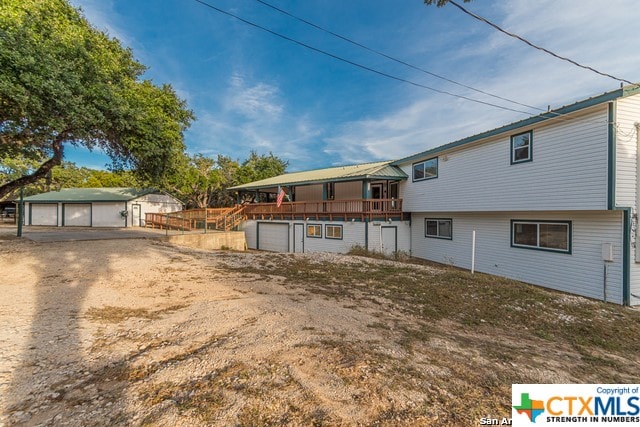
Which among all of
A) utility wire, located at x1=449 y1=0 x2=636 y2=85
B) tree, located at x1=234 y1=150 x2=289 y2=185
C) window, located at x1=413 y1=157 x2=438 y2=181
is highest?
tree, located at x1=234 y1=150 x2=289 y2=185

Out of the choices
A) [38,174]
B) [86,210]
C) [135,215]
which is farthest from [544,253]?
[86,210]

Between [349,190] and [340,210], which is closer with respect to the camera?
[340,210]

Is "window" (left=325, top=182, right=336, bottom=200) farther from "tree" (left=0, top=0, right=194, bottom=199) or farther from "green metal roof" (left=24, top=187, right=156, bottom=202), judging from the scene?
"green metal roof" (left=24, top=187, right=156, bottom=202)

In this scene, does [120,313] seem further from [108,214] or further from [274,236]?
[108,214]

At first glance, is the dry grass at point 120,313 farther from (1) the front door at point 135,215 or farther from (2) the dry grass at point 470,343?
(1) the front door at point 135,215

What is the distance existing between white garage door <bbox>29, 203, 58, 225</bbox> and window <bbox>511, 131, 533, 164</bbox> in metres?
34.1

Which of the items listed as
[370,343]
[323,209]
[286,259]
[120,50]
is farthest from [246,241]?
[370,343]

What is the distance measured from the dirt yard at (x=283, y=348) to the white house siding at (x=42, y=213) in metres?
23.6

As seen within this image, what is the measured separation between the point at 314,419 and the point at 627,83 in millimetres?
11005

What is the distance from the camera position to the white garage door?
2444cm

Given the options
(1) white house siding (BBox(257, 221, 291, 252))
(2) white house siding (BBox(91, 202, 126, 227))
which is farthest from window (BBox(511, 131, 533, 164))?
(2) white house siding (BBox(91, 202, 126, 227))

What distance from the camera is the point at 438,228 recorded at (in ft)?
45.9

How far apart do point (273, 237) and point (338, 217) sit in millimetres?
5648

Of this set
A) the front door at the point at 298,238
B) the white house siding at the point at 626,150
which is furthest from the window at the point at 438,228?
the front door at the point at 298,238
